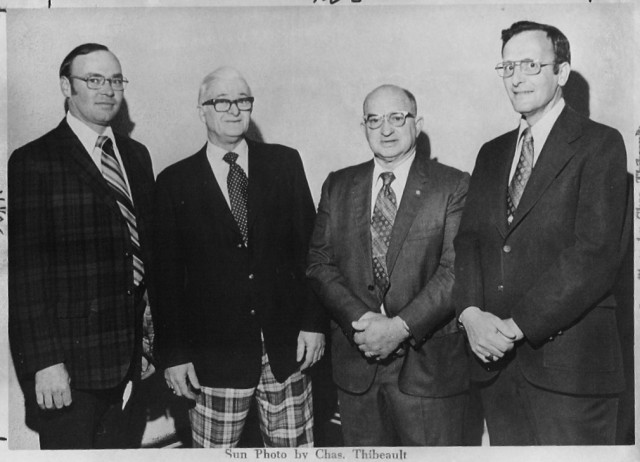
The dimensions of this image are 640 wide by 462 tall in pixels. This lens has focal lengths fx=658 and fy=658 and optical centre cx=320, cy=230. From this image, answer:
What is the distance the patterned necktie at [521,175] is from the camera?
104 inches

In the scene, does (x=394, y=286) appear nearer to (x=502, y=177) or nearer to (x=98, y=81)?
(x=502, y=177)

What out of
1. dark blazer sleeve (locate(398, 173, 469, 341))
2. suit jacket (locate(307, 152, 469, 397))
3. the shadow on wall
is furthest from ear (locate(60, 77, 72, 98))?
dark blazer sleeve (locate(398, 173, 469, 341))

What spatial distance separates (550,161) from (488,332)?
713mm

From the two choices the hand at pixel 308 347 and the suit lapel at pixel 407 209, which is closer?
the suit lapel at pixel 407 209

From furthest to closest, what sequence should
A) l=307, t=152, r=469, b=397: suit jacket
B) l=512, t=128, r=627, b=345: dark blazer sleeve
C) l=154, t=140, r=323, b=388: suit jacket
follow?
1. l=154, t=140, r=323, b=388: suit jacket
2. l=307, t=152, r=469, b=397: suit jacket
3. l=512, t=128, r=627, b=345: dark blazer sleeve

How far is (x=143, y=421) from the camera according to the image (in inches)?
116

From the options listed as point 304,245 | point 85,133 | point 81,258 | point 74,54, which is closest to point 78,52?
point 74,54

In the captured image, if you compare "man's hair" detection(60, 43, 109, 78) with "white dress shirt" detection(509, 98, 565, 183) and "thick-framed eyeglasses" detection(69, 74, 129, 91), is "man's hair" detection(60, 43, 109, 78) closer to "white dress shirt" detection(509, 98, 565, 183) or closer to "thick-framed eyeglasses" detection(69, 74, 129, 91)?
"thick-framed eyeglasses" detection(69, 74, 129, 91)

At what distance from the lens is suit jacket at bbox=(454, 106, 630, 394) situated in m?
2.53

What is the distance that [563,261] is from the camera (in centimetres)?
253

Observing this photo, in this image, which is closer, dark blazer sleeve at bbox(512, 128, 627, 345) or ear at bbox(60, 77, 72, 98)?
dark blazer sleeve at bbox(512, 128, 627, 345)

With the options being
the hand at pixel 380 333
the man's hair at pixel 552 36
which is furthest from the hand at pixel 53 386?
the man's hair at pixel 552 36

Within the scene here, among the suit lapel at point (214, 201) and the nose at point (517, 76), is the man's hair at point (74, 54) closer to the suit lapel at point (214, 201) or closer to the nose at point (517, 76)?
the suit lapel at point (214, 201)

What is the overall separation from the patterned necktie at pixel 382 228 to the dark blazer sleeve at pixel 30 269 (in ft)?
4.37
